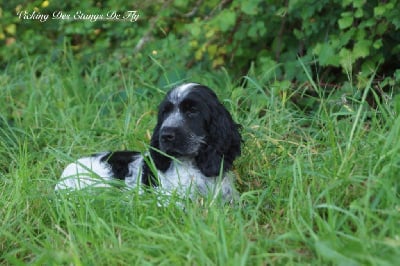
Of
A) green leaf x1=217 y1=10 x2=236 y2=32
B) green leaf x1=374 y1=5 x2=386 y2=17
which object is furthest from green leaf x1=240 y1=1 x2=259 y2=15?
green leaf x1=374 y1=5 x2=386 y2=17

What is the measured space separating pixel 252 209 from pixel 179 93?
36.2 inches

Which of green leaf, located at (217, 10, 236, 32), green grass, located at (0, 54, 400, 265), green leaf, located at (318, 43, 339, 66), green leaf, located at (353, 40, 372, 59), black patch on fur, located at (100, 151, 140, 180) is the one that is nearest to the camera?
green grass, located at (0, 54, 400, 265)

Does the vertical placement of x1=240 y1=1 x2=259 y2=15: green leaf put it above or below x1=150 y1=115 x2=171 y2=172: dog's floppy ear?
above

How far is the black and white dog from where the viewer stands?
4211 millimetres

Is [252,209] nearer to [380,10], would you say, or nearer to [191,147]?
[191,147]

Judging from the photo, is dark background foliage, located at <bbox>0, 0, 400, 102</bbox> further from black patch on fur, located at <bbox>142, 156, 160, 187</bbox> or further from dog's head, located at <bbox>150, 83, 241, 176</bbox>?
black patch on fur, located at <bbox>142, 156, 160, 187</bbox>

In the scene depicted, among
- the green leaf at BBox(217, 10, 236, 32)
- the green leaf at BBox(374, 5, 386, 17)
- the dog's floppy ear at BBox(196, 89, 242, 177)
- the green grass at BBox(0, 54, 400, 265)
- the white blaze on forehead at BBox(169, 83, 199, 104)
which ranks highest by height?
the green leaf at BBox(217, 10, 236, 32)

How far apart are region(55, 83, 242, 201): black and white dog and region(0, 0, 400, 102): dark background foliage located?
90 centimetres

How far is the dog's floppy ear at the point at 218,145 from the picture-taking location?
4.31 meters

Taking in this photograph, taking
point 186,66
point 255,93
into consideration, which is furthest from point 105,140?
point 186,66

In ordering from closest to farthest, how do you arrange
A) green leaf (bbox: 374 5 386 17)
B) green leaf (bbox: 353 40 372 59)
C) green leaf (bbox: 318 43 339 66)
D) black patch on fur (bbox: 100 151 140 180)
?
1. black patch on fur (bbox: 100 151 140 180)
2. green leaf (bbox: 374 5 386 17)
3. green leaf (bbox: 353 40 372 59)
4. green leaf (bbox: 318 43 339 66)

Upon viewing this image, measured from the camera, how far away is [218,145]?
4344 millimetres

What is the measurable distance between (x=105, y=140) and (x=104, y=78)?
183 cm

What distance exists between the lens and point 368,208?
3285mm
